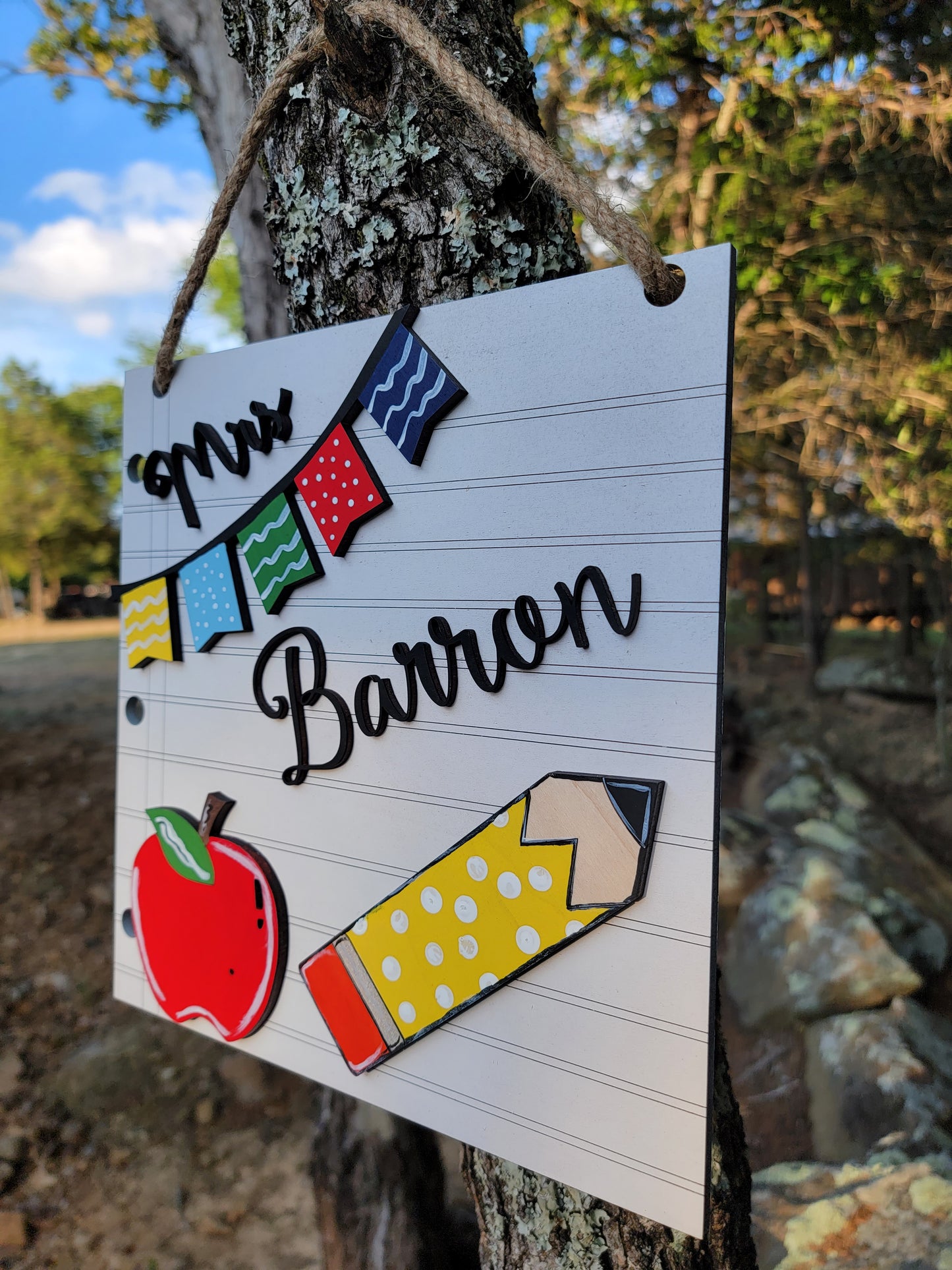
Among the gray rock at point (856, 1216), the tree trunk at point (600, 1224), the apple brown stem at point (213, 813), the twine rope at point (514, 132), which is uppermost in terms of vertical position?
the twine rope at point (514, 132)

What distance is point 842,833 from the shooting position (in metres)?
3.35

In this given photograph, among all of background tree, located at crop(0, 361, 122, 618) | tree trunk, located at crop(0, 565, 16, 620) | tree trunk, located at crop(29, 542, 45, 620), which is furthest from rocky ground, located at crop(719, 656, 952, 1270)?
tree trunk, located at crop(0, 565, 16, 620)

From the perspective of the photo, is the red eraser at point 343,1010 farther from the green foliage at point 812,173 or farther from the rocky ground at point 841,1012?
the green foliage at point 812,173

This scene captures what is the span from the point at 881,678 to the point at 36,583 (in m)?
11.6

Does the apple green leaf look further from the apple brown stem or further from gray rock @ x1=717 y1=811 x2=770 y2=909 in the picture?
gray rock @ x1=717 y1=811 x2=770 y2=909

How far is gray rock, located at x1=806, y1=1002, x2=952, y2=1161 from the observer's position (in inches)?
70.7

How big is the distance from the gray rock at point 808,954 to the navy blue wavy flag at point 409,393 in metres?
2.33

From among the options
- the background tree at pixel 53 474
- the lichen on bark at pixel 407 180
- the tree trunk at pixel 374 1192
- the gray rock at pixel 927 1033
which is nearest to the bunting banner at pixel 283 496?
the lichen on bark at pixel 407 180

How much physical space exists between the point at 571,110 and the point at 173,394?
9.77 ft

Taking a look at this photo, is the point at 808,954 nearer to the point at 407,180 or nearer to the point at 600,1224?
the point at 600,1224

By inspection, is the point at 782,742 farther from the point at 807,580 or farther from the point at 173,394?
the point at 173,394

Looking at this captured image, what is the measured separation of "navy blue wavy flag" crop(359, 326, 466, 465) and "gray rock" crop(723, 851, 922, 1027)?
2.33 m

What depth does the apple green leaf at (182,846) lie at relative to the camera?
0.84 meters

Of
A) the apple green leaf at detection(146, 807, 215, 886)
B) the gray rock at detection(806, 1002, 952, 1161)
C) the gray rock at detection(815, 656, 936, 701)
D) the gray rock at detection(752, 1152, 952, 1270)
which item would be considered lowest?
the gray rock at detection(806, 1002, 952, 1161)
